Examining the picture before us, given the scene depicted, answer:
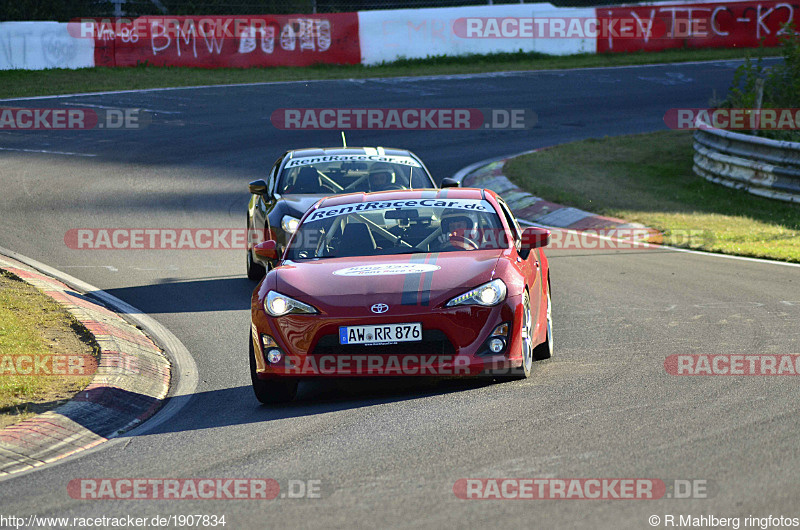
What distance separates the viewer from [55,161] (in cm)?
2003

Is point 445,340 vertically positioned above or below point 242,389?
above

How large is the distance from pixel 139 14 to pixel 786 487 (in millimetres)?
27525

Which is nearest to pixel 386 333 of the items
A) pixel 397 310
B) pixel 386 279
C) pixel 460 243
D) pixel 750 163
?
pixel 397 310

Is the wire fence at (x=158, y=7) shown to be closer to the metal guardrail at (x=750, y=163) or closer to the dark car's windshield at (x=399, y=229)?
the metal guardrail at (x=750, y=163)

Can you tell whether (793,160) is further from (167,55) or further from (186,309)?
(167,55)

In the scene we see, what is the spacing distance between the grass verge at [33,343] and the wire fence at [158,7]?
19.7 meters

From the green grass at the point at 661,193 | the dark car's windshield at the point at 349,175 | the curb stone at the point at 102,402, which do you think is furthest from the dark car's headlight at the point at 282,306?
the green grass at the point at 661,193

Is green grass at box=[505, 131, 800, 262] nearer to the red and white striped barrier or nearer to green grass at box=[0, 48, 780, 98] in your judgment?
green grass at box=[0, 48, 780, 98]

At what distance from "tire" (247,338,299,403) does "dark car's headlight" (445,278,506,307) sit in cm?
124

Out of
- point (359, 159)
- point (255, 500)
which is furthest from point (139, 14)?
point (255, 500)

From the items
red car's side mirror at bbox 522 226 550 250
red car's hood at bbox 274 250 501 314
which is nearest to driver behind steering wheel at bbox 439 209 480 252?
red car's hood at bbox 274 250 501 314

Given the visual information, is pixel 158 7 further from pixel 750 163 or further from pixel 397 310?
pixel 397 310

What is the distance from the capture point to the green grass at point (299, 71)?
87.6 feet

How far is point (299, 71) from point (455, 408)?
24549 mm
